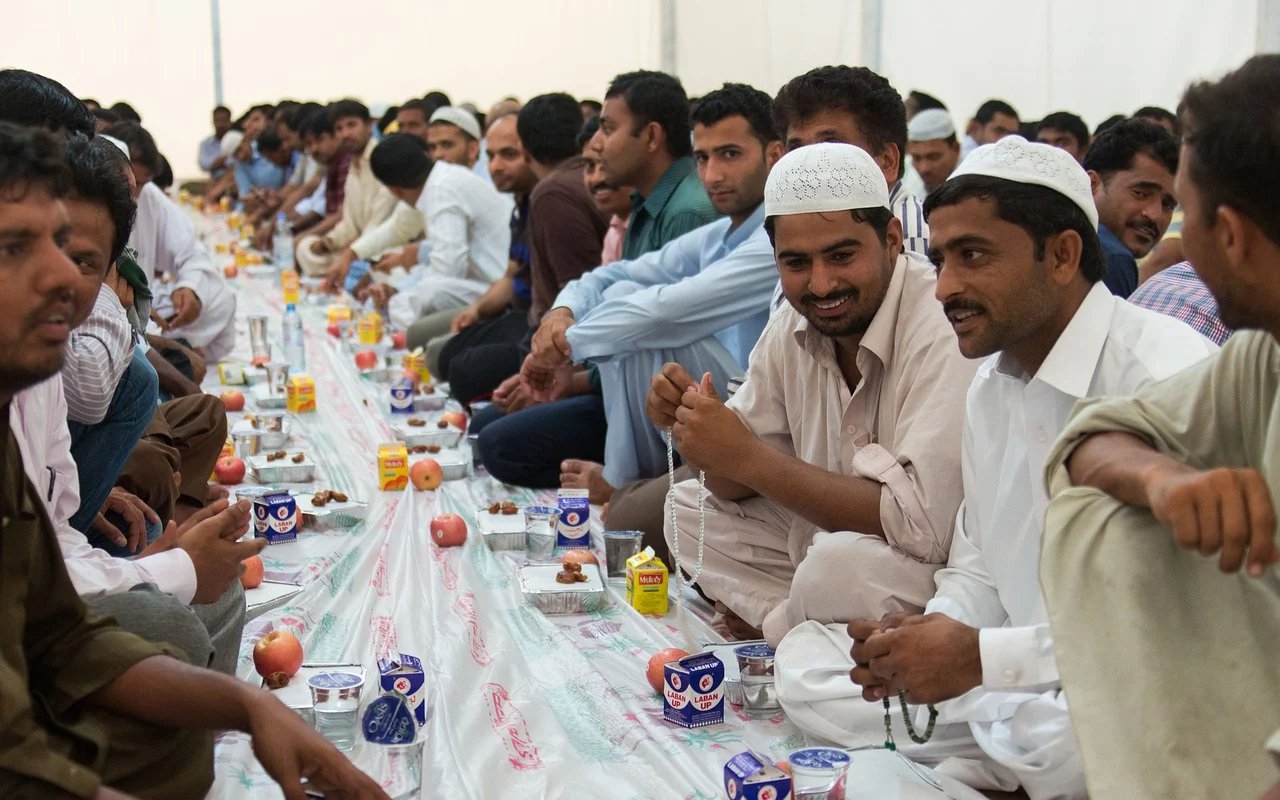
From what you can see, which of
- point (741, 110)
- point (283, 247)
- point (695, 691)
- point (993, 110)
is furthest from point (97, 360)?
point (283, 247)

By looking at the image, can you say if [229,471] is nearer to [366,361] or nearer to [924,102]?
[366,361]

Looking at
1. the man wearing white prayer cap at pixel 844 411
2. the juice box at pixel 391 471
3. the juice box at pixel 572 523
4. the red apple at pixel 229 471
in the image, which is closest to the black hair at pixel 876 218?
the man wearing white prayer cap at pixel 844 411

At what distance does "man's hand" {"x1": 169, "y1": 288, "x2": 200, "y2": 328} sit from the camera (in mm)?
5340

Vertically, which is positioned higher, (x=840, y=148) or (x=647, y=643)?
(x=840, y=148)

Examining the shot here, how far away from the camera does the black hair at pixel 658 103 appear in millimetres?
4191

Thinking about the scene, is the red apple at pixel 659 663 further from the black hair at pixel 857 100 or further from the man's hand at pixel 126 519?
the black hair at pixel 857 100

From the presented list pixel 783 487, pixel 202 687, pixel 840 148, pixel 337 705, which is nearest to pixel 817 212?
pixel 840 148

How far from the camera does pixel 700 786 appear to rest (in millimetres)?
2141

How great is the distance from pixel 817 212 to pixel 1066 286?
1.82 ft

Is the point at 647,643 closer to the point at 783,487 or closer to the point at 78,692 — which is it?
the point at 783,487

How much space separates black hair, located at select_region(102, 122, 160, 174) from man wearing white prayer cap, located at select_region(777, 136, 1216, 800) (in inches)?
136

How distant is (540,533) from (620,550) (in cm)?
26

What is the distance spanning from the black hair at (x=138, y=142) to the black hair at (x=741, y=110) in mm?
2218

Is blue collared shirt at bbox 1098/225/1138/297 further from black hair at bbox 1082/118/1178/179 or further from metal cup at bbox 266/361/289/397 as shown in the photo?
metal cup at bbox 266/361/289/397
